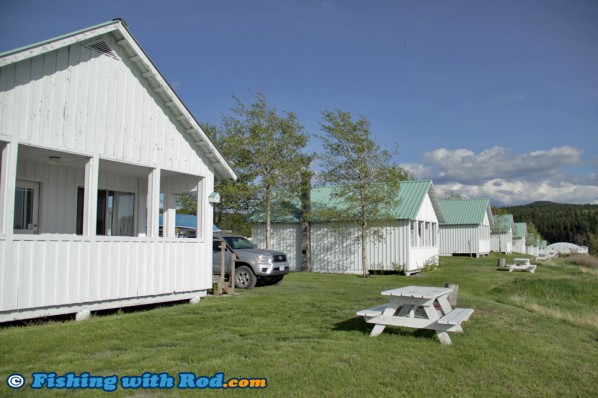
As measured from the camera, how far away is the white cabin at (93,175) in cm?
785

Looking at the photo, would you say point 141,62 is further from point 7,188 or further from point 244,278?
point 244,278

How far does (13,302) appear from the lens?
7.67 m

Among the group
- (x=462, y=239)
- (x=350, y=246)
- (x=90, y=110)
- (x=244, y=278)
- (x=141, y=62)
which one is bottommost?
(x=244, y=278)

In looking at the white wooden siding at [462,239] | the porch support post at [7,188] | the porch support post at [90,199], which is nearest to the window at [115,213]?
the porch support post at [90,199]

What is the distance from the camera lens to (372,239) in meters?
23.6

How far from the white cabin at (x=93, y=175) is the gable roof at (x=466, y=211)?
32.5m

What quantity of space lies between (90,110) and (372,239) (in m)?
16.8

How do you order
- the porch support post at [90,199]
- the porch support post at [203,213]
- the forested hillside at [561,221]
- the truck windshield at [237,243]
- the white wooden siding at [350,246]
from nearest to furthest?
1. the porch support post at [90,199]
2. the porch support post at [203,213]
3. the truck windshield at [237,243]
4. the white wooden siding at [350,246]
5. the forested hillside at [561,221]

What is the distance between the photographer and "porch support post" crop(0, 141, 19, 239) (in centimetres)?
757

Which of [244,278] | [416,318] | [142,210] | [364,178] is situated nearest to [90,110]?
[142,210]

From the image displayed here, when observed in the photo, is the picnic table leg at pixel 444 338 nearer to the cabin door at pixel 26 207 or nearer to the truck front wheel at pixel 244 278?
the cabin door at pixel 26 207

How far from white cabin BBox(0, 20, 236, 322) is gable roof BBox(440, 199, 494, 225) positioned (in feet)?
107

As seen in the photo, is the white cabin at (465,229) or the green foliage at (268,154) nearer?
the green foliage at (268,154)

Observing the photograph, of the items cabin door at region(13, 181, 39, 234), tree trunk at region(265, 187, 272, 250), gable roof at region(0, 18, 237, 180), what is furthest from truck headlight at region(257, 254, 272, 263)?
tree trunk at region(265, 187, 272, 250)
